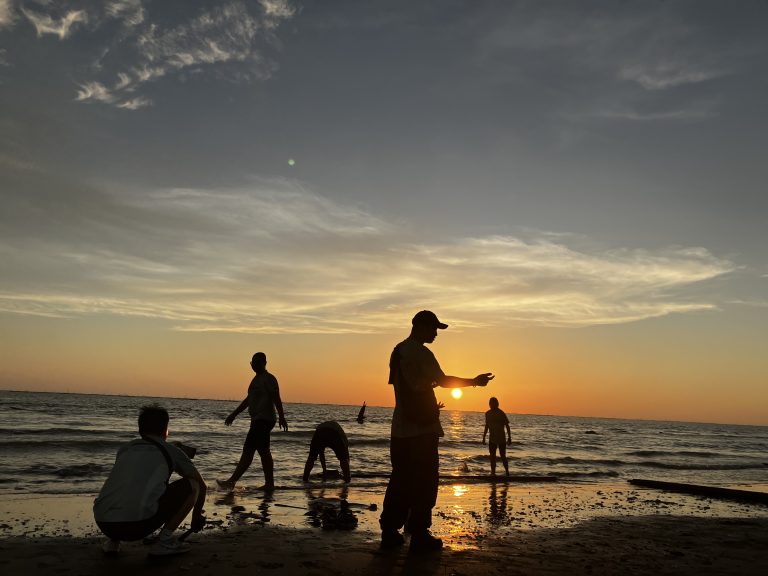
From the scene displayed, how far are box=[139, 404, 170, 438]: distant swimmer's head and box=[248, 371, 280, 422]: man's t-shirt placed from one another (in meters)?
5.23

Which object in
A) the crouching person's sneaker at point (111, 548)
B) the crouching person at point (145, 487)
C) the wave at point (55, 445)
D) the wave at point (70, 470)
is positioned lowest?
the wave at point (55, 445)

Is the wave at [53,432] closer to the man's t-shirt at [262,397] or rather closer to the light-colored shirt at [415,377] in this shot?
the man's t-shirt at [262,397]

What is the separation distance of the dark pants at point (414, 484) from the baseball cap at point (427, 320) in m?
1.17

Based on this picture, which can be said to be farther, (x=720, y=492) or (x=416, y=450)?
(x=720, y=492)

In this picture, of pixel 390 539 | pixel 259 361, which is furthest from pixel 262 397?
pixel 390 539

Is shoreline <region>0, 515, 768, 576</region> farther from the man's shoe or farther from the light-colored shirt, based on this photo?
the light-colored shirt

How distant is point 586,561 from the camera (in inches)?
229

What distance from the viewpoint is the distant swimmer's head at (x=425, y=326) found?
624 centimetres

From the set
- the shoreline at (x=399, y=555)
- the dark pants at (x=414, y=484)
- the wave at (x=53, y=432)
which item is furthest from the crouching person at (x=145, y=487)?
the wave at (x=53, y=432)

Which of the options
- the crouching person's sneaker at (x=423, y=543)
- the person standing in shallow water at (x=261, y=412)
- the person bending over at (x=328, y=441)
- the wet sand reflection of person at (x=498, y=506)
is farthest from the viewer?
the person bending over at (x=328, y=441)

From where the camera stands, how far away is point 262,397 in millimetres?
10234

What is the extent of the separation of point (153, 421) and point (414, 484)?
2.67 metres

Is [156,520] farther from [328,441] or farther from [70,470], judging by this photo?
[70,470]

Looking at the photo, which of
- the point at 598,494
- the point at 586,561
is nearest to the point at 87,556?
the point at 586,561
